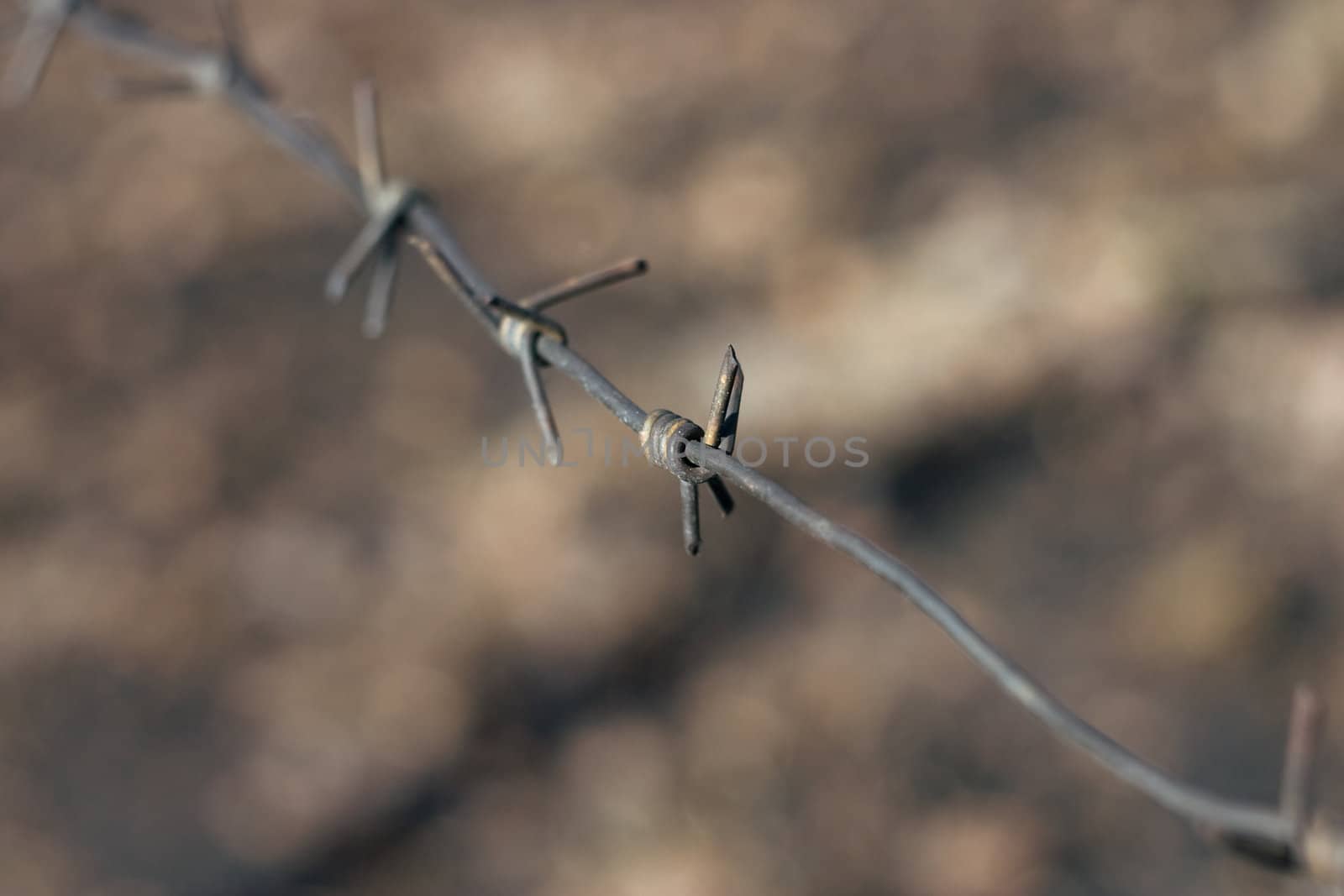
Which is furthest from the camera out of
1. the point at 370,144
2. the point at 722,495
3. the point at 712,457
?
the point at 370,144

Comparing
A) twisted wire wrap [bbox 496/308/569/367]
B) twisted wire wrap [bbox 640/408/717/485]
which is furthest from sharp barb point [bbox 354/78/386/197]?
twisted wire wrap [bbox 640/408/717/485]

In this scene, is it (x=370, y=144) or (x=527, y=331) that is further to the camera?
(x=370, y=144)

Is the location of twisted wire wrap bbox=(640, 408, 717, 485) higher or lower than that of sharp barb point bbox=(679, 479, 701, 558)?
higher

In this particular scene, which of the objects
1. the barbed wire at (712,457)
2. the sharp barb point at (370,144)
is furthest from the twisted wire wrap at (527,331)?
the sharp barb point at (370,144)

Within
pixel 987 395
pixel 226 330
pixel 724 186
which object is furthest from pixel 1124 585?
pixel 226 330

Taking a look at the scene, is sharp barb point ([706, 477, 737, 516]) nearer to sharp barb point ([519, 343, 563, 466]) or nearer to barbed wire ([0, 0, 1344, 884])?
barbed wire ([0, 0, 1344, 884])

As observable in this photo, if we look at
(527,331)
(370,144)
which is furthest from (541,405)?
(370,144)

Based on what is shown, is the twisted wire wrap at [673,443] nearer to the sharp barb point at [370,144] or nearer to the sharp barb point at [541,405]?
the sharp barb point at [541,405]

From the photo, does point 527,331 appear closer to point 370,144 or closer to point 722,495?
point 722,495
